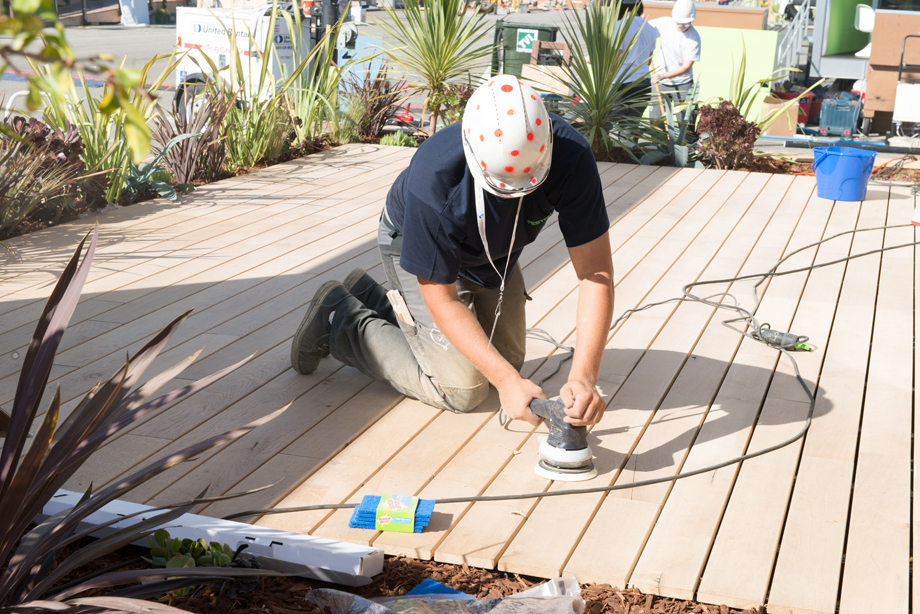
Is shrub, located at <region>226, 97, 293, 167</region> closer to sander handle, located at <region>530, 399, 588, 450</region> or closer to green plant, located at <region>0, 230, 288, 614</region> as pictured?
sander handle, located at <region>530, 399, 588, 450</region>

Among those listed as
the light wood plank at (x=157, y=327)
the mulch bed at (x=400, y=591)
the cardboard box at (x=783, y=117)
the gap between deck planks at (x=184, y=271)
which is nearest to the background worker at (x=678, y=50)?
the cardboard box at (x=783, y=117)

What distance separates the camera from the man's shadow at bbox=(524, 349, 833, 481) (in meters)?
2.27

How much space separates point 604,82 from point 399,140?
5.91 ft

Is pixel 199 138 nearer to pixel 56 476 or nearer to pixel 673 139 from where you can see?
pixel 673 139

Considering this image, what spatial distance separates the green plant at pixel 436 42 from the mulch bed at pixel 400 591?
541cm

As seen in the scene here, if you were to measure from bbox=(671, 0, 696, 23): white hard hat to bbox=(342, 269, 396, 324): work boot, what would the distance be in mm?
5043

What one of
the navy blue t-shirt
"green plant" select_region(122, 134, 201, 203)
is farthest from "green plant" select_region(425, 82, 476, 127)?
the navy blue t-shirt

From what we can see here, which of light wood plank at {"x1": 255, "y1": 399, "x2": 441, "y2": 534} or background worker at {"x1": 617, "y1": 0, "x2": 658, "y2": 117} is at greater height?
background worker at {"x1": 617, "y1": 0, "x2": 658, "y2": 117}

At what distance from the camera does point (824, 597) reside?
166 centimetres

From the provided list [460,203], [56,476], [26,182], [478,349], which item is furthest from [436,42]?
[56,476]

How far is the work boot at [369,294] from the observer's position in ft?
9.34

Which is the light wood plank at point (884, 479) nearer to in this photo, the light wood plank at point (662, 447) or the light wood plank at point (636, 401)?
the light wood plank at point (662, 447)

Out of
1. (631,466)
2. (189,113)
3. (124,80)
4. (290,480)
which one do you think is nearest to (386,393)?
(290,480)

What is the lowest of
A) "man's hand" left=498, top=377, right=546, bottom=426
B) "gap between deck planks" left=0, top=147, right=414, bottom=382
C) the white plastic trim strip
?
the white plastic trim strip
